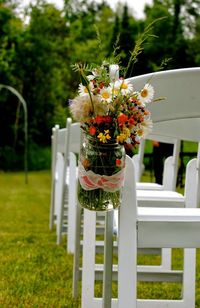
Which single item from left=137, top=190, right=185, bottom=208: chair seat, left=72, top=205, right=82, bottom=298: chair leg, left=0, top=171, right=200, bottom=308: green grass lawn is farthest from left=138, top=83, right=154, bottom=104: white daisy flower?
left=0, top=171, right=200, bottom=308: green grass lawn

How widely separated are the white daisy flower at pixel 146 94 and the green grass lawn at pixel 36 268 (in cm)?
154

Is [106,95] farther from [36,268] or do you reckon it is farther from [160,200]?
[36,268]

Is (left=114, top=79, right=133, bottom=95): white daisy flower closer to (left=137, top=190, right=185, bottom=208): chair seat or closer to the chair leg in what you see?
(left=137, top=190, right=185, bottom=208): chair seat

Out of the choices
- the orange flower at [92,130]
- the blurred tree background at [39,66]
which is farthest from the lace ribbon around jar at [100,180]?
the blurred tree background at [39,66]

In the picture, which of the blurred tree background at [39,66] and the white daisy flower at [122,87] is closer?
the white daisy flower at [122,87]

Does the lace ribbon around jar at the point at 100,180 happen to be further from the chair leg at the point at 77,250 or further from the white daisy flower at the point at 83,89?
the chair leg at the point at 77,250

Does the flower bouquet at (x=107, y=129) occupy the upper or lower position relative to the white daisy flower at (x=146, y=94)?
lower

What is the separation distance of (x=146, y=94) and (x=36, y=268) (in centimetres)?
237

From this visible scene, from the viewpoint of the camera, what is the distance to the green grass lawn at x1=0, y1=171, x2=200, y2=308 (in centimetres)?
282

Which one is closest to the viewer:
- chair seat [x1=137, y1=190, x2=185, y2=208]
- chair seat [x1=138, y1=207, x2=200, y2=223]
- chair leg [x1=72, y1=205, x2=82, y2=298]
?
chair seat [x1=138, y1=207, x2=200, y2=223]

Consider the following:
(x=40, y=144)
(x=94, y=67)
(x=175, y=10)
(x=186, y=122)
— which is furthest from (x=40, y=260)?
(x=175, y=10)

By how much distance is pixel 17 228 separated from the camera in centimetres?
558

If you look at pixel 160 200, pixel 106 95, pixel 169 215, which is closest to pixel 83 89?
pixel 106 95

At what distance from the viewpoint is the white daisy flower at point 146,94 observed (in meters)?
1.42
